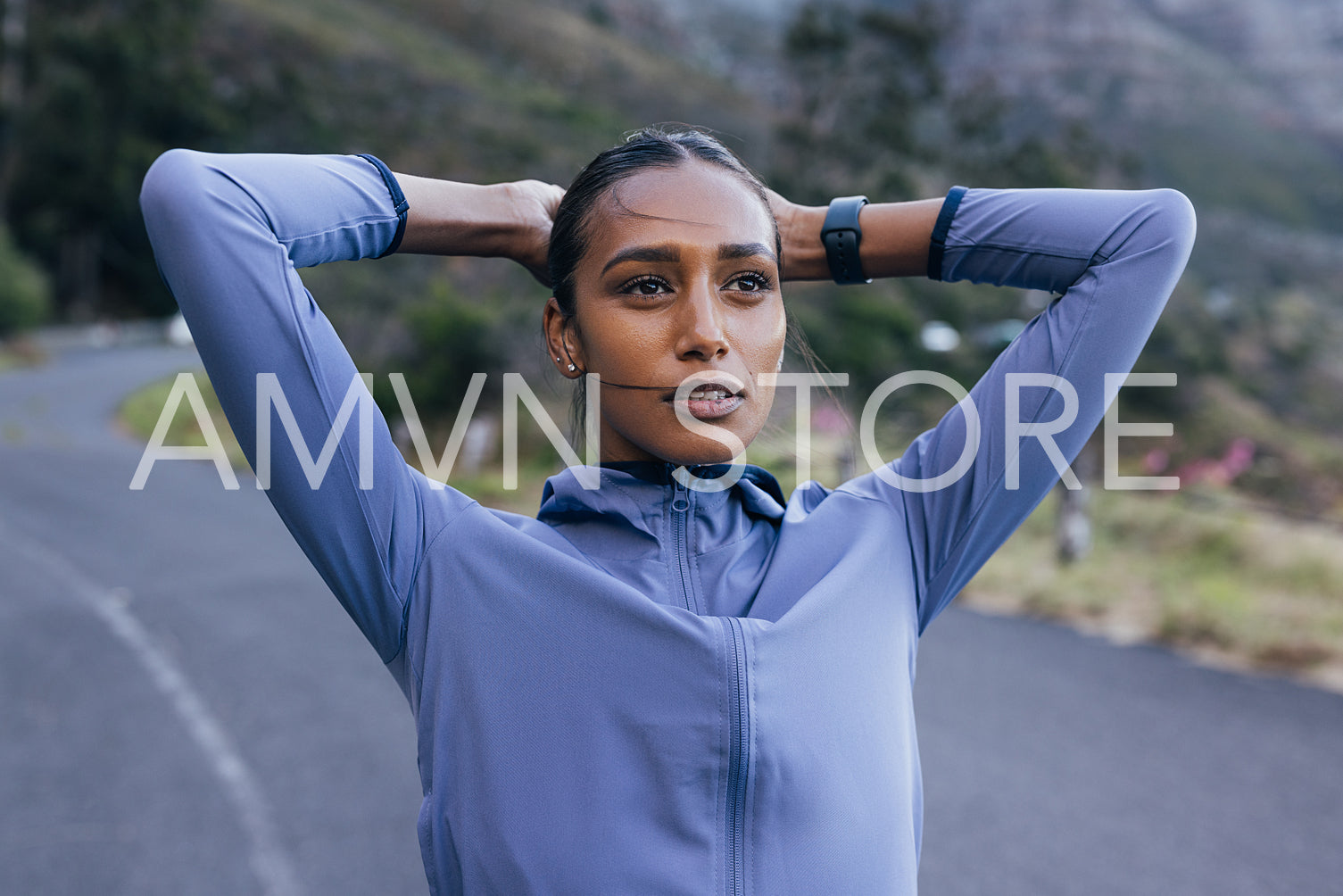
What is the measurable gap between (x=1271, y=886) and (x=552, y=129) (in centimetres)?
3924

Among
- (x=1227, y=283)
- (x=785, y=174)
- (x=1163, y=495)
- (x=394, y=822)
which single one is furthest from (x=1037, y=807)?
(x=1227, y=283)

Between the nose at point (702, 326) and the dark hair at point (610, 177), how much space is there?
14 centimetres

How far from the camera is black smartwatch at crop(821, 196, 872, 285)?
134cm

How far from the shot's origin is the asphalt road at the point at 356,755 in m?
3.98

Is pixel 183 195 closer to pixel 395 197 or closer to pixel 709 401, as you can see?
pixel 395 197

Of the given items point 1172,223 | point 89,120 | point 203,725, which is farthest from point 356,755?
point 89,120

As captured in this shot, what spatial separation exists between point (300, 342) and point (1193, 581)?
302 inches

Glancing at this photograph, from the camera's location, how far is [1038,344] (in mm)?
1242

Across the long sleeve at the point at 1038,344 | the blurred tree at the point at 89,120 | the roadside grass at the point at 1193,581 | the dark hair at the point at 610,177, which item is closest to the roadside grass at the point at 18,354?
the blurred tree at the point at 89,120

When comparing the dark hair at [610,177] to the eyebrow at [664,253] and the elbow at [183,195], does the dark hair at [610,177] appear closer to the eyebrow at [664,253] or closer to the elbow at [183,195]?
the eyebrow at [664,253]

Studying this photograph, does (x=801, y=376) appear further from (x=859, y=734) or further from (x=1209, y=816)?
(x=1209, y=816)

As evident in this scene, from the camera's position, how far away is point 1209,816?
4500 millimetres

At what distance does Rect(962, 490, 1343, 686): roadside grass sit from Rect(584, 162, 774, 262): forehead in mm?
6083

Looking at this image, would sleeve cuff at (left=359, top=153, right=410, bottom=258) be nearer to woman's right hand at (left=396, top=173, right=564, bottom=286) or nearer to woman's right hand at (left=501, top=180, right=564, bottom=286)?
woman's right hand at (left=396, top=173, right=564, bottom=286)
